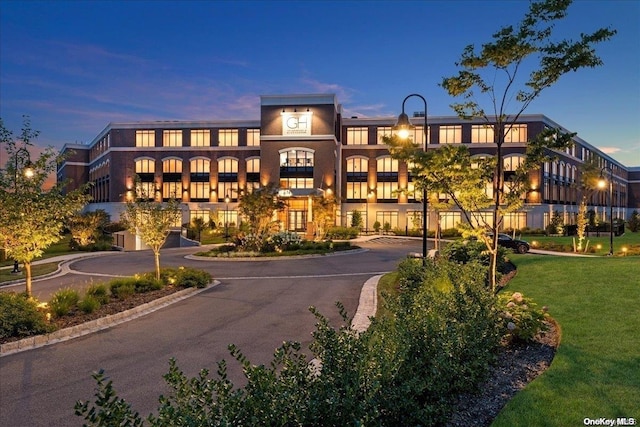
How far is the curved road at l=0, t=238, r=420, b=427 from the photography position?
775 cm

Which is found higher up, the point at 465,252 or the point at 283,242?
the point at 465,252

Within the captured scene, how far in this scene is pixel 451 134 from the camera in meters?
66.7

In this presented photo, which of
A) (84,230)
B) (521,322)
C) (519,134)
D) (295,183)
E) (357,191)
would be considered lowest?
(521,322)

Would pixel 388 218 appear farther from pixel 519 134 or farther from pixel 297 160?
pixel 519 134

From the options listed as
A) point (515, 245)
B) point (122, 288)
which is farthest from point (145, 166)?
point (122, 288)

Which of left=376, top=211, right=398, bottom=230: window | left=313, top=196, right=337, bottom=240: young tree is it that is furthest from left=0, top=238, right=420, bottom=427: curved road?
left=376, top=211, right=398, bottom=230: window

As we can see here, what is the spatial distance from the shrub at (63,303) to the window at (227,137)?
193ft

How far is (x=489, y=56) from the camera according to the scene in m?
11.4

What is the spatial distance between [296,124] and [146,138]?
86.8 feet

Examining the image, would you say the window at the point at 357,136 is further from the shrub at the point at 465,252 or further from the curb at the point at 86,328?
the curb at the point at 86,328

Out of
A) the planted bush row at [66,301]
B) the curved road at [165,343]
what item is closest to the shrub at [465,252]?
the curved road at [165,343]

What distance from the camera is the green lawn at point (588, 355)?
19.6 feet

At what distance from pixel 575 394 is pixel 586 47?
819cm

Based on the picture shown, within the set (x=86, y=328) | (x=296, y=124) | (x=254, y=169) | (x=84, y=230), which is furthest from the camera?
(x=254, y=169)
